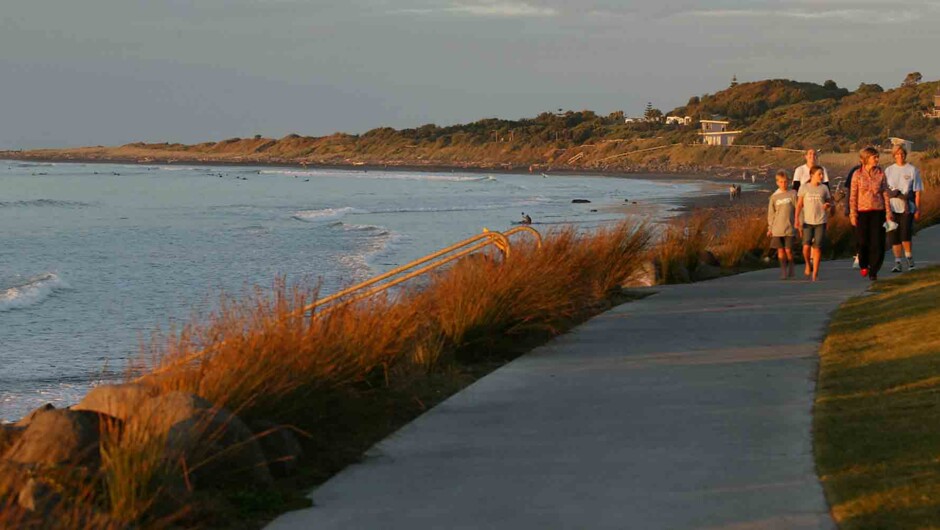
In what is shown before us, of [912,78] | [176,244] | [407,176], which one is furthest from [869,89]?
[176,244]

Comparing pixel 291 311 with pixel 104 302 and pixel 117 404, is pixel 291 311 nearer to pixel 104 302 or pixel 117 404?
pixel 117 404

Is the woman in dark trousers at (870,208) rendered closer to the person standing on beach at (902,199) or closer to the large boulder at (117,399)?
the person standing on beach at (902,199)

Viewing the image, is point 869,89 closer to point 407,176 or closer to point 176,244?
point 407,176

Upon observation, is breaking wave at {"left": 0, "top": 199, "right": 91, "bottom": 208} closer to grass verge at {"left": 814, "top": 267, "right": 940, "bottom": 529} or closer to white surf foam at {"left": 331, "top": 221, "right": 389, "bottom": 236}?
white surf foam at {"left": 331, "top": 221, "right": 389, "bottom": 236}

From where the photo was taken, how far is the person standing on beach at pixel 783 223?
16344mm

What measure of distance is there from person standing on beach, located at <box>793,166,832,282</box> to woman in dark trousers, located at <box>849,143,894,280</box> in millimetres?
362

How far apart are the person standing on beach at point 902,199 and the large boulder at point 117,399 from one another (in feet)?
41.3

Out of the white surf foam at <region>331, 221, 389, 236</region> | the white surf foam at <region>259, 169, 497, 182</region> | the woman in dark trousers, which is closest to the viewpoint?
the woman in dark trousers

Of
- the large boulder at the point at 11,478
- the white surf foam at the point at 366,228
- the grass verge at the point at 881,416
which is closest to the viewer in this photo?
the large boulder at the point at 11,478

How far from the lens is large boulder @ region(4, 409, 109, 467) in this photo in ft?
19.1

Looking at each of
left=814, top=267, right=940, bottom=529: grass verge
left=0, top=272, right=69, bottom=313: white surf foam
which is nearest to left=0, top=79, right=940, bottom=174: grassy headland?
left=0, top=272, right=69, bottom=313: white surf foam

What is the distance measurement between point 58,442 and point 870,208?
A: 40.7ft

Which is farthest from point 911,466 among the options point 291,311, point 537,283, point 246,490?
point 537,283

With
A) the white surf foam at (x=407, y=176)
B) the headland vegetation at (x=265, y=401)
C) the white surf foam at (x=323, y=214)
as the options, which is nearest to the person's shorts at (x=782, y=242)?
the headland vegetation at (x=265, y=401)
